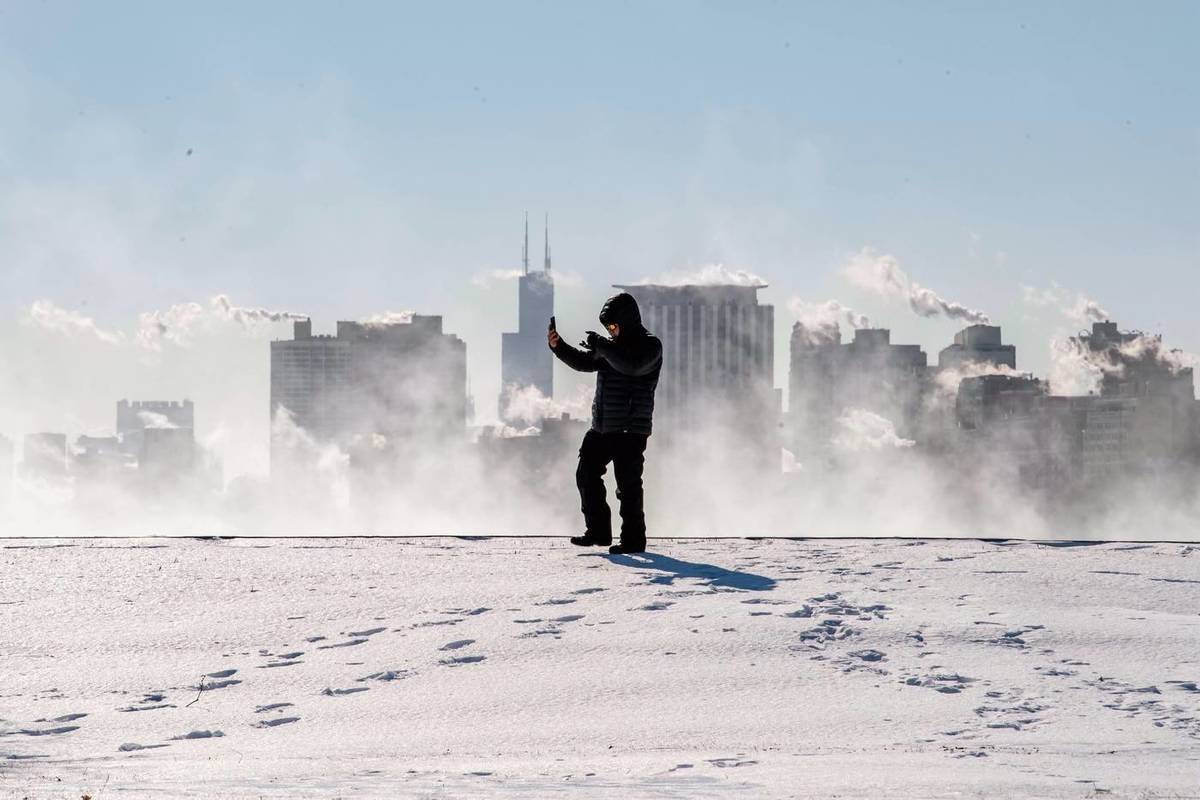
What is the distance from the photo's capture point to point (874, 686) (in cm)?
594

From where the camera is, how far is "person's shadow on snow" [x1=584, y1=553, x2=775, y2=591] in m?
8.15

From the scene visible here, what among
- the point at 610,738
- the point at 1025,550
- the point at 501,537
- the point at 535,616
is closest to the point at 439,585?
the point at 535,616

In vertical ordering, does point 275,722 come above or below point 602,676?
below

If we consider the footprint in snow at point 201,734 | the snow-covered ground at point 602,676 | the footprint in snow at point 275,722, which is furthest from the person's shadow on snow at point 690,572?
the footprint in snow at point 201,734

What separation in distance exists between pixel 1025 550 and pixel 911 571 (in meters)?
1.50

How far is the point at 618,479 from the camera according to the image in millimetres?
10211

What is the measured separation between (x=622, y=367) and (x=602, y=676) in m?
4.09

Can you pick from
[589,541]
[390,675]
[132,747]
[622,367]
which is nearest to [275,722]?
[132,747]

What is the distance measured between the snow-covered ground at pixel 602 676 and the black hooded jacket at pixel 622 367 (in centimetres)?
126

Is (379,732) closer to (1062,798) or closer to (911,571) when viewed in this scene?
(1062,798)

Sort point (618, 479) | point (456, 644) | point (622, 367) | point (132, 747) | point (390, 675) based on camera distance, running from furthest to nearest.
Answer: point (618, 479), point (622, 367), point (456, 644), point (390, 675), point (132, 747)

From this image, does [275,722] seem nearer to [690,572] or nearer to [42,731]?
[42,731]

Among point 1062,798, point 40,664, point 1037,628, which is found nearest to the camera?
point 1062,798

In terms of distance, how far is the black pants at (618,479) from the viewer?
1005 centimetres
